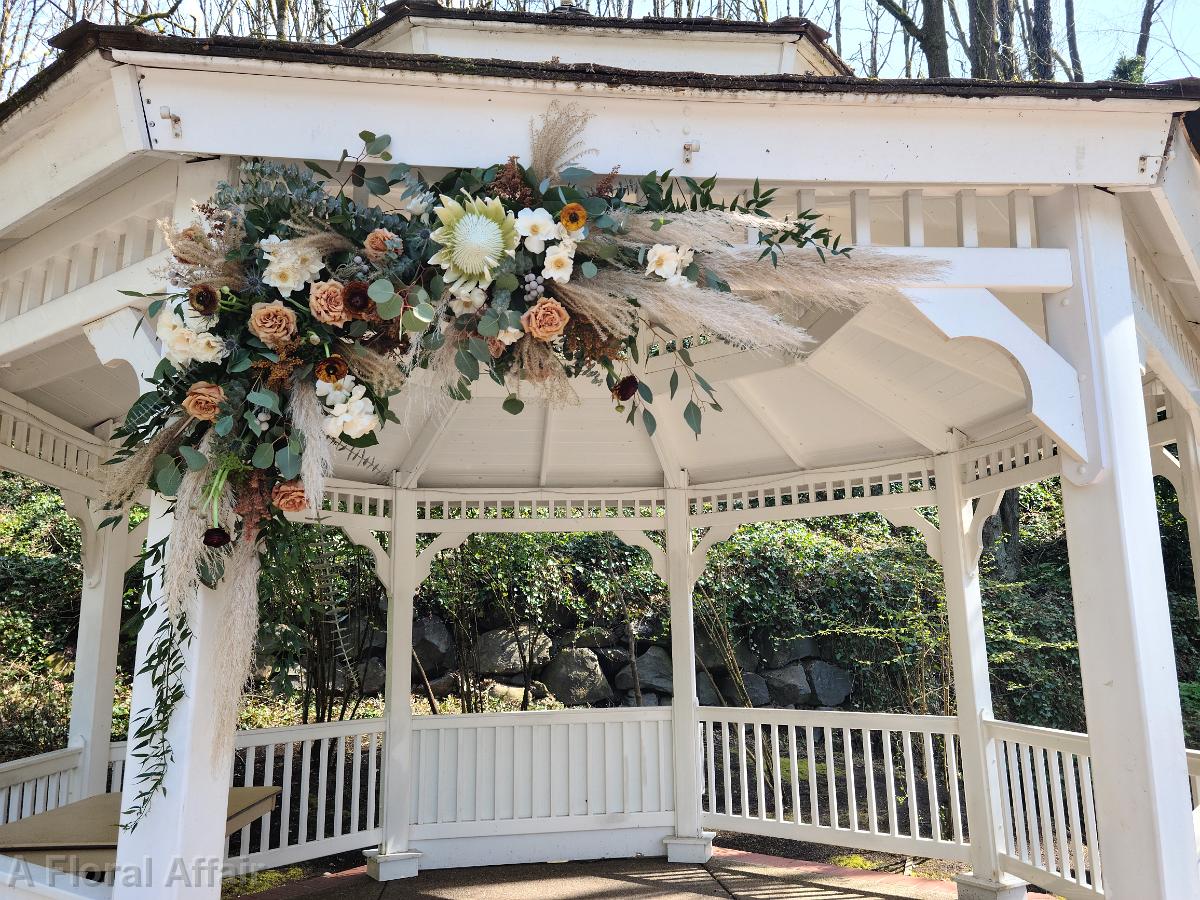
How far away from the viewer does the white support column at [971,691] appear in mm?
4578

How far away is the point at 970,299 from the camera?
258 cm

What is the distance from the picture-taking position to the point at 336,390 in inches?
81.9

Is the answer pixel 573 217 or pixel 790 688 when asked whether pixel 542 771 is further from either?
pixel 573 217

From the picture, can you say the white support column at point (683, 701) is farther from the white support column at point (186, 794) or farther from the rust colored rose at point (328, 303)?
the rust colored rose at point (328, 303)

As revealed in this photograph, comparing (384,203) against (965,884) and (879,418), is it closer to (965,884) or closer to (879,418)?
(879,418)

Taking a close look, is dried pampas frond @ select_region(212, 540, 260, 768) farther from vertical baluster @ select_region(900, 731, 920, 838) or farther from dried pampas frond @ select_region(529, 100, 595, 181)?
vertical baluster @ select_region(900, 731, 920, 838)

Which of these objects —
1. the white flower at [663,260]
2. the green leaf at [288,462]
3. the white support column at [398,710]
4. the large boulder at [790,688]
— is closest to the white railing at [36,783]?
the white support column at [398,710]

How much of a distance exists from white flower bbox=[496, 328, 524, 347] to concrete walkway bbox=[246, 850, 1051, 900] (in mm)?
3806

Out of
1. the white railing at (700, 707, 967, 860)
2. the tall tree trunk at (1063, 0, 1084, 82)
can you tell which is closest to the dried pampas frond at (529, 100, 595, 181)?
the white railing at (700, 707, 967, 860)

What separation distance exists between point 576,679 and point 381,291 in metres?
7.45

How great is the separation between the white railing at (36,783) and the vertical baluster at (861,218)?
167 inches

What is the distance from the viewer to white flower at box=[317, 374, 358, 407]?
6.81ft

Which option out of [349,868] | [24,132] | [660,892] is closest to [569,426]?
[660,892]

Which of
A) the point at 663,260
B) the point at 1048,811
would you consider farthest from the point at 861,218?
the point at 1048,811
